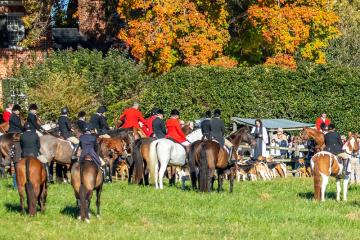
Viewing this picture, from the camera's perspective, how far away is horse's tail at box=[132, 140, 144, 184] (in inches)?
1179

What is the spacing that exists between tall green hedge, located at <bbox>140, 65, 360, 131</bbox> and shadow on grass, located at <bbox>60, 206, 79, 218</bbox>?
77.3 ft

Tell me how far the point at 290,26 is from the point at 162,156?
831 inches

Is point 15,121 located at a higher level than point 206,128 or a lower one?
higher

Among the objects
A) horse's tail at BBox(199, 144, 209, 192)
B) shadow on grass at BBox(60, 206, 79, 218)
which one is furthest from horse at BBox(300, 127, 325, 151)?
shadow on grass at BBox(60, 206, 79, 218)

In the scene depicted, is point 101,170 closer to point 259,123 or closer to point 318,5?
point 259,123

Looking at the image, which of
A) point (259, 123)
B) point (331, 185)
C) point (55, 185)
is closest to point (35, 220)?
point (55, 185)

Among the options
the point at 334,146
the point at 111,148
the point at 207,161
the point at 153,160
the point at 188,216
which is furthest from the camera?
the point at 111,148

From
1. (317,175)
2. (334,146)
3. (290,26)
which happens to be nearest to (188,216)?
(317,175)

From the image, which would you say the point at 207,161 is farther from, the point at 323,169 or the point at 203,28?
the point at 203,28

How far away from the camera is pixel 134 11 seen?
1969 inches

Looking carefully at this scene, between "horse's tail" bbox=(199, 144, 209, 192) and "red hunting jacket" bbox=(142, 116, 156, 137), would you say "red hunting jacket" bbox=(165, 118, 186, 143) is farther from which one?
"red hunting jacket" bbox=(142, 116, 156, 137)

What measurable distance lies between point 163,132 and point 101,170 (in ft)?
29.8

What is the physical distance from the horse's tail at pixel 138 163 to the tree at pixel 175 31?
58.8 feet

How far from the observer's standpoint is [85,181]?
834 inches
